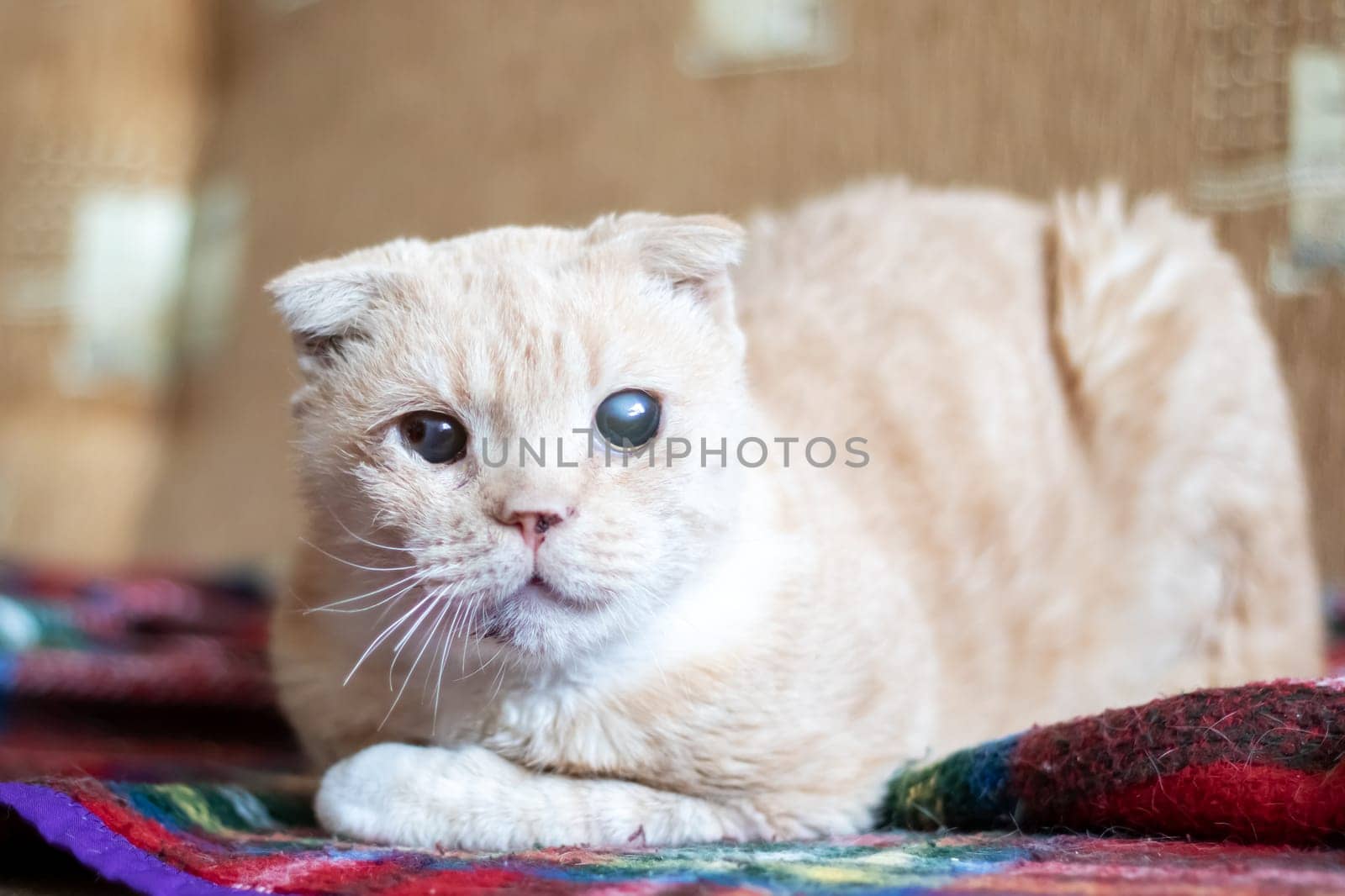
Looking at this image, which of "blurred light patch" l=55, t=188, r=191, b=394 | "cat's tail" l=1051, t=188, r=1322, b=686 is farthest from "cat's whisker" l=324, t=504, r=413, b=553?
"blurred light patch" l=55, t=188, r=191, b=394

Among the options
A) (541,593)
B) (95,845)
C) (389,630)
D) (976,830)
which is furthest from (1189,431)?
(95,845)

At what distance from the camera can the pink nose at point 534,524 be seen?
102 cm

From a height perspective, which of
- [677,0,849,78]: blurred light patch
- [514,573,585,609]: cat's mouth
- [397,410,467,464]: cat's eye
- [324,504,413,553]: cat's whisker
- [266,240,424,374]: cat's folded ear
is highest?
[677,0,849,78]: blurred light patch

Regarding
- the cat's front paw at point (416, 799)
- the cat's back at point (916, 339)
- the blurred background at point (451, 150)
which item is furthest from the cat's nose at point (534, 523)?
the blurred background at point (451, 150)

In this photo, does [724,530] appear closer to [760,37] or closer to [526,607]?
[526,607]

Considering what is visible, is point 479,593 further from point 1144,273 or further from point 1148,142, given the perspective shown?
point 1148,142

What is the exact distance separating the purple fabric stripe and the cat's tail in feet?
4.41

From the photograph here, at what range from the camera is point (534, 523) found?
1.03 metres

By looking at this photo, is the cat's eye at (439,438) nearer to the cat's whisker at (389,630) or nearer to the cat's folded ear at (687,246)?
the cat's whisker at (389,630)

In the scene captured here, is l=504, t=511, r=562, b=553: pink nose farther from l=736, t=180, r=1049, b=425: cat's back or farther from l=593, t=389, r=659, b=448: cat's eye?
l=736, t=180, r=1049, b=425: cat's back

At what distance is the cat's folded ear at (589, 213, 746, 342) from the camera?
46.9 inches

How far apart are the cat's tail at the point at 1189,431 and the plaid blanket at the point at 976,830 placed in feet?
2.15

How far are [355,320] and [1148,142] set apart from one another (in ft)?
4.99

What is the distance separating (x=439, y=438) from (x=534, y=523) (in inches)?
6.2
